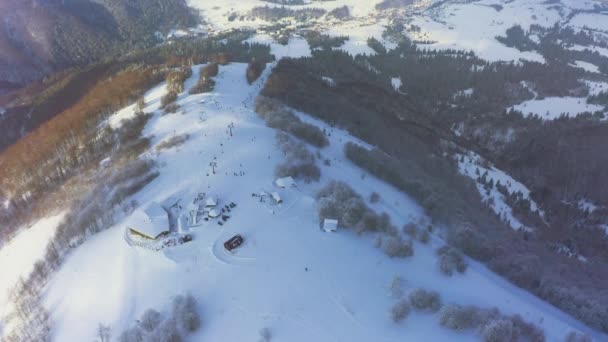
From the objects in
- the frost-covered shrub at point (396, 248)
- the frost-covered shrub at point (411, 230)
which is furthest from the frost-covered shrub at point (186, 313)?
the frost-covered shrub at point (411, 230)

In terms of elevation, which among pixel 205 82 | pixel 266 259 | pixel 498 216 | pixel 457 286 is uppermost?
pixel 205 82

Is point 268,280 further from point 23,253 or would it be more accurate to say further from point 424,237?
point 23,253

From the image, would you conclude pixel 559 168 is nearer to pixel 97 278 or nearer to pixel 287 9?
pixel 97 278

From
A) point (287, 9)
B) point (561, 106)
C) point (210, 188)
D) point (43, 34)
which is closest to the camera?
point (210, 188)

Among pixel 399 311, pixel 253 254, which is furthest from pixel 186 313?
pixel 399 311

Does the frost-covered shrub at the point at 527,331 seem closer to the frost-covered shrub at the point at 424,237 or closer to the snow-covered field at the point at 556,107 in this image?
the frost-covered shrub at the point at 424,237

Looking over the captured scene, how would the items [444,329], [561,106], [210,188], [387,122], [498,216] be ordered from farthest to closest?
1. [561,106]
2. [387,122]
3. [498,216]
4. [210,188]
5. [444,329]

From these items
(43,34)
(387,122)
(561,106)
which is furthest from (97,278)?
(43,34)
